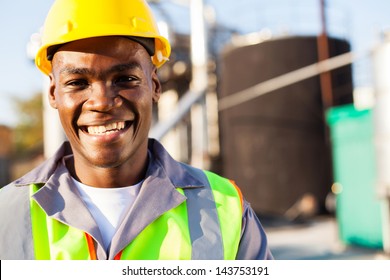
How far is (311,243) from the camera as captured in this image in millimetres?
5754

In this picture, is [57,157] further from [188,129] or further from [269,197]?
[188,129]

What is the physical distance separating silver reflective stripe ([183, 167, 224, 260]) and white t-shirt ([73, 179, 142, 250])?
174mm

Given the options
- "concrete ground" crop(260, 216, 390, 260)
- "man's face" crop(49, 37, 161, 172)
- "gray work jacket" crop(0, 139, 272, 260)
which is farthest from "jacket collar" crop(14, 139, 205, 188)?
→ "concrete ground" crop(260, 216, 390, 260)

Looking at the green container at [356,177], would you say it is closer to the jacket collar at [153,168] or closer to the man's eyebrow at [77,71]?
the jacket collar at [153,168]

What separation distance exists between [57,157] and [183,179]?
38cm

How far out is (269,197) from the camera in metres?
7.93

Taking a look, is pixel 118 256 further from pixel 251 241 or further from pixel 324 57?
pixel 324 57

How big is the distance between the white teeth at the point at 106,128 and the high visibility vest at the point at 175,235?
0.25m

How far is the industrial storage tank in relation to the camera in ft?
25.9

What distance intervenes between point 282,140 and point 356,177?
2.67 meters

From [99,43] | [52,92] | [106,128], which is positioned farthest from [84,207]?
[99,43]

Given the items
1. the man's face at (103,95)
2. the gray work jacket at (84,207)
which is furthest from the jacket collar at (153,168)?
the man's face at (103,95)

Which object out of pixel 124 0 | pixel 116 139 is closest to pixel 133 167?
pixel 116 139

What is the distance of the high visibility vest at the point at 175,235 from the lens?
1343 millimetres
